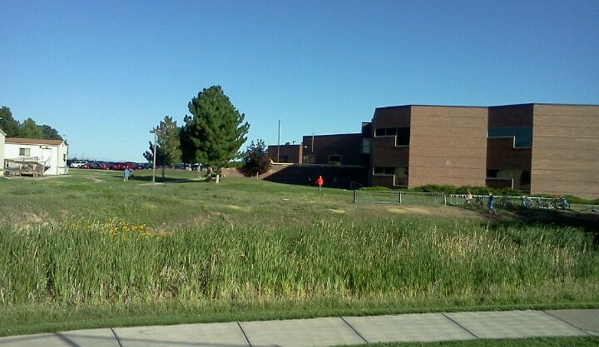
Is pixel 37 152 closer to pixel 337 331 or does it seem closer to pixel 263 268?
pixel 263 268

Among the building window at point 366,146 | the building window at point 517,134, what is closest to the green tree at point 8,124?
the building window at point 366,146

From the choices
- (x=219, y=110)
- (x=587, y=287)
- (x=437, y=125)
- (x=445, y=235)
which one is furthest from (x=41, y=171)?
(x=587, y=287)

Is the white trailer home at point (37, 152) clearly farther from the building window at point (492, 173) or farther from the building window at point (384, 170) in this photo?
the building window at point (492, 173)

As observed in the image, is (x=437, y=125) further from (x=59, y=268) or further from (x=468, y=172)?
(x=59, y=268)

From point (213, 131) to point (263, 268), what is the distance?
5231 cm

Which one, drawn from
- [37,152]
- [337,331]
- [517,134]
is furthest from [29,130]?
[337,331]

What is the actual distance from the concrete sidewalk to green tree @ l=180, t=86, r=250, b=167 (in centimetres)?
5497

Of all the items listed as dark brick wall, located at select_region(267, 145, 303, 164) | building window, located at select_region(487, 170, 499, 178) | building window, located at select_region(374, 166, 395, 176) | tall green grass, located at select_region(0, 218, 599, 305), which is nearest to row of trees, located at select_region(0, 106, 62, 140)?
dark brick wall, located at select_region(267, 145, 303, 164)

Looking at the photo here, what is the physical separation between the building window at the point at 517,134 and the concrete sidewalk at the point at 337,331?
163 feet

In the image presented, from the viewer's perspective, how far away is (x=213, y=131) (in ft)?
204

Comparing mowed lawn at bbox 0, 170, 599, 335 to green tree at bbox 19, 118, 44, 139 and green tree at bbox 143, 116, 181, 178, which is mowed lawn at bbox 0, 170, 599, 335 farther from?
green tree at bbox 19, 118, 44, 139

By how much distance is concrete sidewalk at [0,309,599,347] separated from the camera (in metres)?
6.83

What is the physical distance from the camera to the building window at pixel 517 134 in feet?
182

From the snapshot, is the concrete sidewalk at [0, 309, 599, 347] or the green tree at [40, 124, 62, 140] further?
the green tree at [40, 124, 62, 140]
